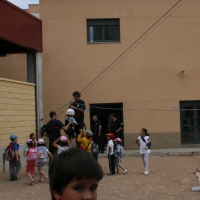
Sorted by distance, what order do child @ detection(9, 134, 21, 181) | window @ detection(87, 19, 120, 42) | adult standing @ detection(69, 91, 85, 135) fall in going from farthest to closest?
window @ detection(87, 19, 120, 42) < adult standing @ detection(69, 91, 85, 135) < child @ detection(9, 134, 21, 181)

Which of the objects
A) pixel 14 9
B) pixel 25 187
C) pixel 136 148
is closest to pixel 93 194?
pixel 25 187

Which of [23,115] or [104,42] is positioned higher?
[104,42]

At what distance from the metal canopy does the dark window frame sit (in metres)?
4.49

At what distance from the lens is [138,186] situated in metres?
10.6

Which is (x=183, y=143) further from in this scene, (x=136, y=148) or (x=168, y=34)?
(x=168, y=34)

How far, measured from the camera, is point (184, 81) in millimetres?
20297

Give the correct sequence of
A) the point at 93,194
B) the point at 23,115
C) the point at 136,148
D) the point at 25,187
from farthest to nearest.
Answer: the point at 136,148
the point at 23,115
the point at 25,187
the point at 93,194

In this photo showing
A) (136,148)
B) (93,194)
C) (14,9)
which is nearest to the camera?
(93,194)

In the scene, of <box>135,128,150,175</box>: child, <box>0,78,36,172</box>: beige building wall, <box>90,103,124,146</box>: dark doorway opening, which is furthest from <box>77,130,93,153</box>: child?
<box>90,103,124,146</box>: dark doorway opening

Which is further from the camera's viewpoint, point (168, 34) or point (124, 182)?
point (168, 34)

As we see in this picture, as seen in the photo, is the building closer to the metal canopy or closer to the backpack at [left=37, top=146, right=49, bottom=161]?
the metal canopy

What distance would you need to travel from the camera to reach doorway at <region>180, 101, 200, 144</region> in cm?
2055

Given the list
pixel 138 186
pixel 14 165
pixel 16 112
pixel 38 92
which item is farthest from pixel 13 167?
pixel 38 92

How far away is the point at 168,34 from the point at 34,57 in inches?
284
